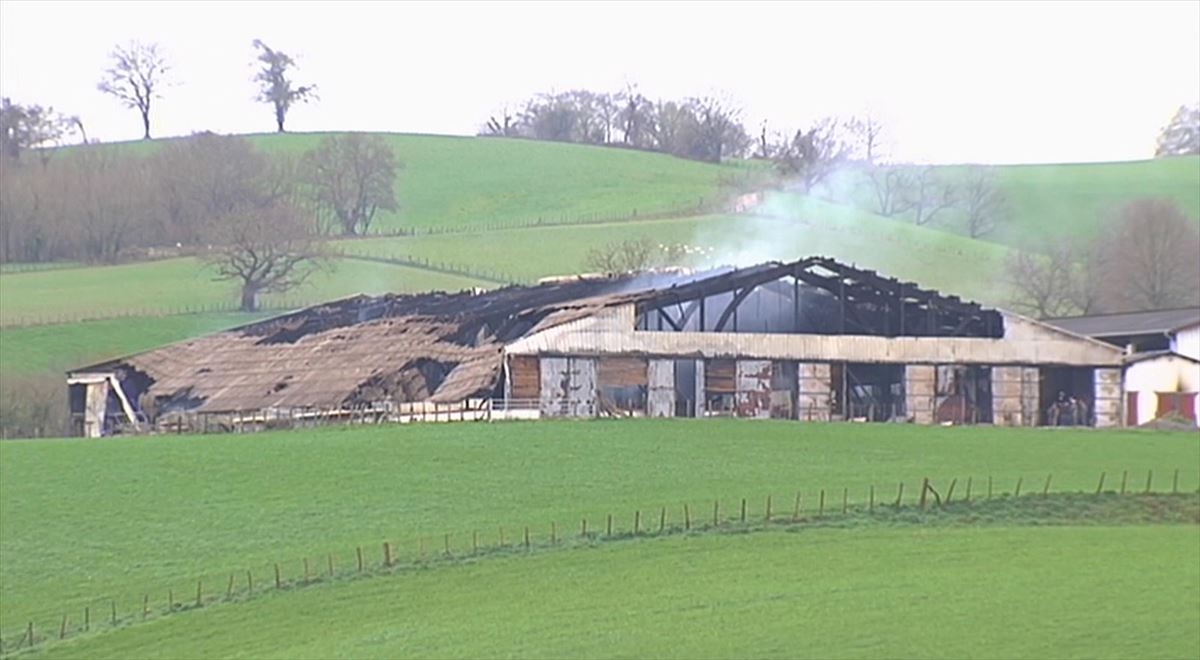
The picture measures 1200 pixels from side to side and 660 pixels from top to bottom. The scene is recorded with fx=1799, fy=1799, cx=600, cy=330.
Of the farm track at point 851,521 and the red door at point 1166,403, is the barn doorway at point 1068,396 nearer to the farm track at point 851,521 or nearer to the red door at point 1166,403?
the red door at point 1166,403

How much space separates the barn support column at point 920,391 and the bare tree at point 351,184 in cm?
5155

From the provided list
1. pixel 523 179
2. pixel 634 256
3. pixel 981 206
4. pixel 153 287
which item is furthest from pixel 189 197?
pixel 981 206

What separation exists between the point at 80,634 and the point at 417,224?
73113 mm

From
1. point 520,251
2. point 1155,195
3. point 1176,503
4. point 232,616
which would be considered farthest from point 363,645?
point 1155,195

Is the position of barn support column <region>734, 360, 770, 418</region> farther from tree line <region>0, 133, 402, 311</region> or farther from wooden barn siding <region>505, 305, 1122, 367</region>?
tree line <region>0, 133, 402, 311</region>

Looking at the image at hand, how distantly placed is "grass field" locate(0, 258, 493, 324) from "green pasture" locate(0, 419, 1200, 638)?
33.0m

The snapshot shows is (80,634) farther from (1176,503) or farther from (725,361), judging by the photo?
(725,361)

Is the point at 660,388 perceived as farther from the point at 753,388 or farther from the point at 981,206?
the point at 981,206

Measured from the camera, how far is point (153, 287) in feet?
277

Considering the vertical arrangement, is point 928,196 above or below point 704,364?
above

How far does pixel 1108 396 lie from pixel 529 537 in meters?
27.6

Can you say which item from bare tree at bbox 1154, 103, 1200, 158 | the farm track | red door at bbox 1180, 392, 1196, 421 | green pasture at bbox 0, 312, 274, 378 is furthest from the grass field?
bare tree at bbox 1154, 103, 1200, 158

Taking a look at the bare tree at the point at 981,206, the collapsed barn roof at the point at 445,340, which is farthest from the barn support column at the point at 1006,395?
the bare tree at the point at 981,206

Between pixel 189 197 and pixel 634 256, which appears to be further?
pixel 189 197
